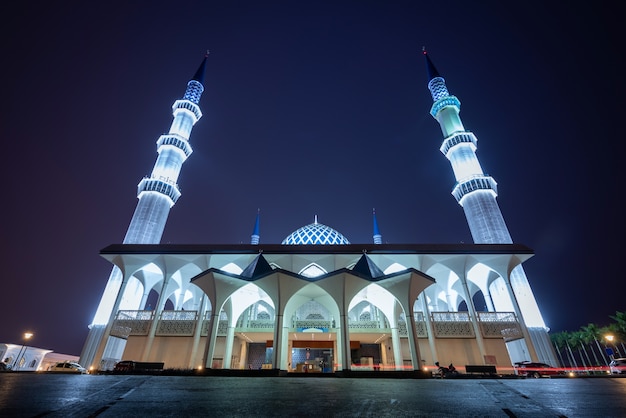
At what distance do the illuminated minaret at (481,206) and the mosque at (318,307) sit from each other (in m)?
0.14

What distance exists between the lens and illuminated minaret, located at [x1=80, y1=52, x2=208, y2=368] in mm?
24906

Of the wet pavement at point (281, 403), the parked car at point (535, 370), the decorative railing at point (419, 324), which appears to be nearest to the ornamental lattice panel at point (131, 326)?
the decorative railing at point (419, 324)

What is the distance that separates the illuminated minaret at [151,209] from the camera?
24.9 metres

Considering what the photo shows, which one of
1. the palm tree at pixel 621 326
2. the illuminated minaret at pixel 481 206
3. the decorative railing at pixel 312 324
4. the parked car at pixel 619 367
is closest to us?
the parked car at pixel 619 367

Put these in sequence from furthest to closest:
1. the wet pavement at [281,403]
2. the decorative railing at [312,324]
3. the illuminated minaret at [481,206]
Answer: the decorative railing at [312,324]
the illuminated minaret at [481,206]
the wet pavement at [281,403]

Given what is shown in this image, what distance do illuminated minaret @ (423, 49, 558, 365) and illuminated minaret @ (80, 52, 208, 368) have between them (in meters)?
31.8

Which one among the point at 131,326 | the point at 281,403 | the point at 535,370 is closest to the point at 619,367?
the point at 535,370

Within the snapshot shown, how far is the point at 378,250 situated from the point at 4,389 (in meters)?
22.0

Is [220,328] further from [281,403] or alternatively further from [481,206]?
[481,206]

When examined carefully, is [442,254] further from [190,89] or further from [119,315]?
[190,89]

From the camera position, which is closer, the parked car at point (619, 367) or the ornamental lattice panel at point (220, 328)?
the parked car at point (619, 367)

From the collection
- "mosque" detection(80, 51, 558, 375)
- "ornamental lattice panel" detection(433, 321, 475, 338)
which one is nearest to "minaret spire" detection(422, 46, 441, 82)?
"mosque" detection(80, 51, 558, 375)

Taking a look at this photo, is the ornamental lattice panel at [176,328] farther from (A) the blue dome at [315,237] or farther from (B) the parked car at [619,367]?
(B) the parked car at [619,367]

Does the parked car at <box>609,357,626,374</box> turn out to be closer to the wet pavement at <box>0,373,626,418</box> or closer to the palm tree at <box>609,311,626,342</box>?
the wet pavement at <box>0,373,626,418</box>
